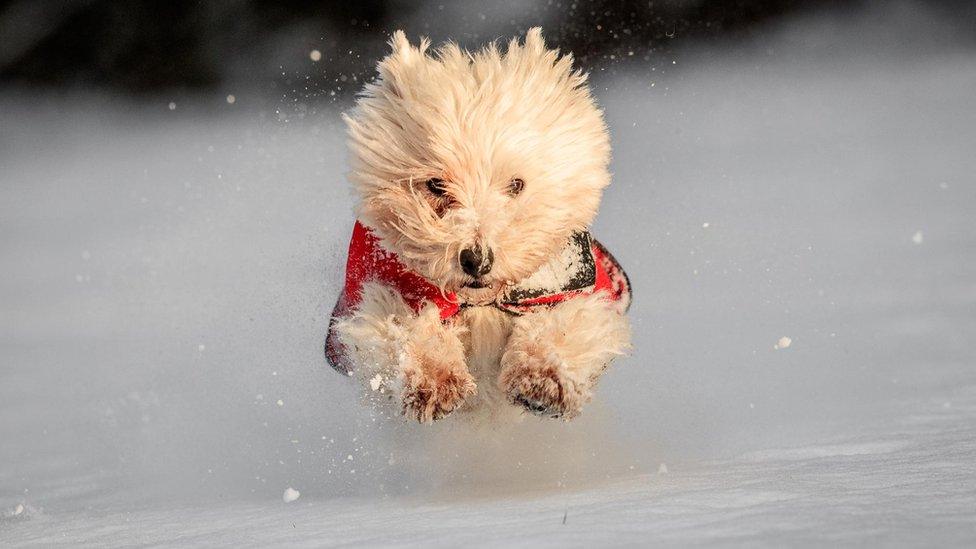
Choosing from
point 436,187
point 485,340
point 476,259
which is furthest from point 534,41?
point 485,340

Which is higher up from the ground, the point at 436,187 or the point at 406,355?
the point at 436,187

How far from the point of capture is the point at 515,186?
246 cm

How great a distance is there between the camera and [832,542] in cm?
157

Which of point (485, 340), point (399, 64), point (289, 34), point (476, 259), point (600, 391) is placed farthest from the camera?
point (289, 34)

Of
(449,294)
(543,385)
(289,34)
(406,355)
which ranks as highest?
(289,34)

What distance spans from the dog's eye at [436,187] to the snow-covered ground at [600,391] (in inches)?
26.2

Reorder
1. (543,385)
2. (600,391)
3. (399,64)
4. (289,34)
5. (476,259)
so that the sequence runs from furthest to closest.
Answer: (289,34)
(600,391)
(399,64)
(543,385)
(476,259)

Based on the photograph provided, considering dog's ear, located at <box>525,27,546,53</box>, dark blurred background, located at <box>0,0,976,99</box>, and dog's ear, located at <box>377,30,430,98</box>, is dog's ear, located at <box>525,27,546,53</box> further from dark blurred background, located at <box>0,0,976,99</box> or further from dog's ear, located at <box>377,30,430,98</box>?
dark blurred background, located at <box>0,0,976,99</box>

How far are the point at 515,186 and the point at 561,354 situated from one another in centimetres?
39

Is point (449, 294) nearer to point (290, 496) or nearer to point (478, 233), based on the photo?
point (478, 233)

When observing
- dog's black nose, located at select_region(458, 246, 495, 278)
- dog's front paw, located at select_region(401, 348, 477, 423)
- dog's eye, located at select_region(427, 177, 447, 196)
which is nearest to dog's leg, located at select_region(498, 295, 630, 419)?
dog's front paw, located at select_region(401, 348, 477, 423)

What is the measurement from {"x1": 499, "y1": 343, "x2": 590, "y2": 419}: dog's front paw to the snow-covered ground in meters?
0.18

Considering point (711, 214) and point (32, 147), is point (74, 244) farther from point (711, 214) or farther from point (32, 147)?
point (711, 214)

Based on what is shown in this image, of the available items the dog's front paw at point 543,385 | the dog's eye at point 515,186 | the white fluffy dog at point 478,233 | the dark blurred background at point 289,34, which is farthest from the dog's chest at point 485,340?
the dark blurred background at point 289,34
